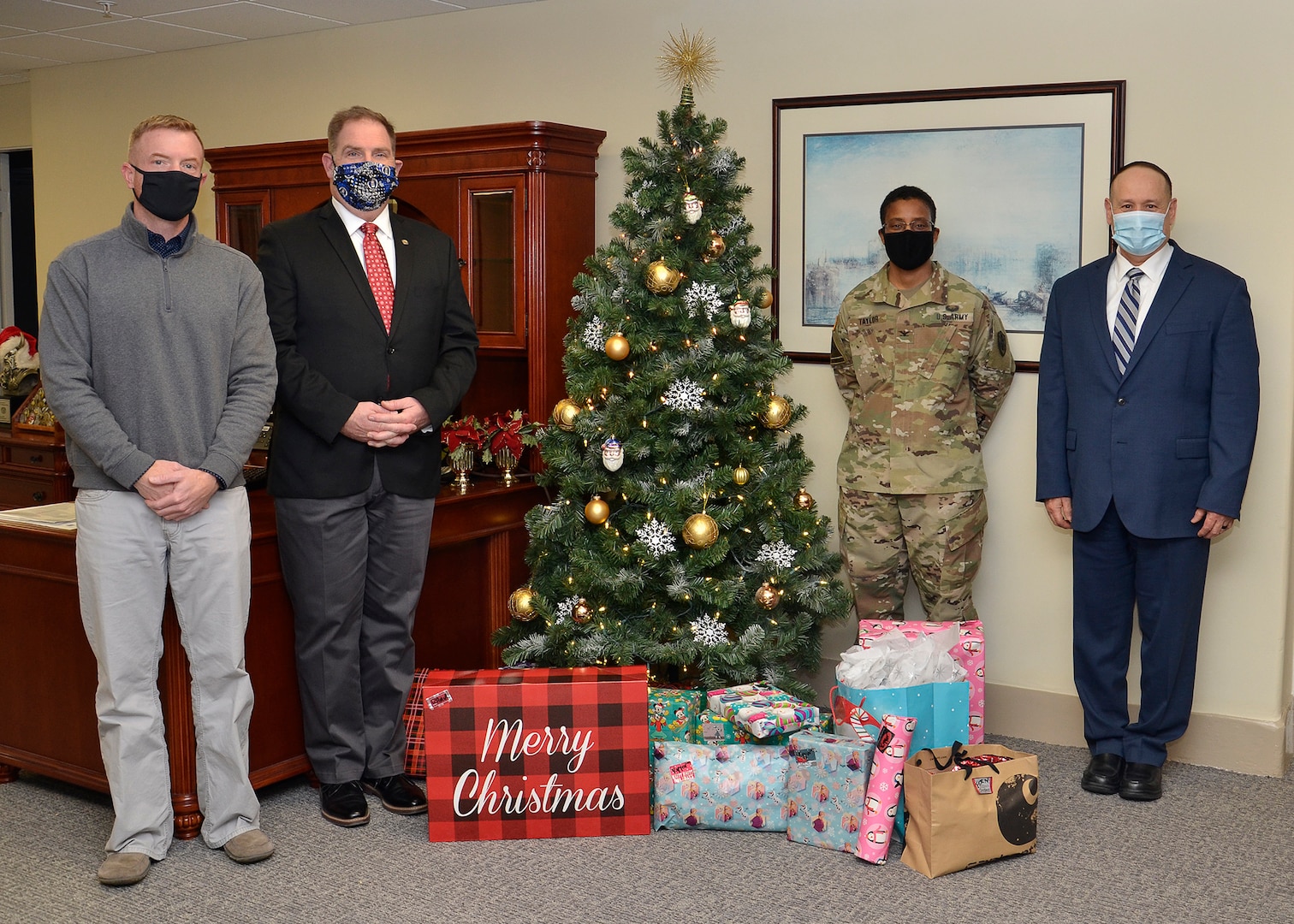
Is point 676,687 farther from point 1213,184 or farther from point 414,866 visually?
point 1213,184

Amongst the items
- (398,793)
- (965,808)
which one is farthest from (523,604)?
(965,808)

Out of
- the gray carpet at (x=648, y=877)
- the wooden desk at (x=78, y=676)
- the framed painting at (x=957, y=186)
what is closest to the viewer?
the gray carpet at (x=648, y=877)

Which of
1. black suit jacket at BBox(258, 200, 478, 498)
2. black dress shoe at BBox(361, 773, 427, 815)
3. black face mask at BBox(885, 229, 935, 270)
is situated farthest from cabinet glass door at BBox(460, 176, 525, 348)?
black dress shoe at BBox(361, 773, 427, 815)

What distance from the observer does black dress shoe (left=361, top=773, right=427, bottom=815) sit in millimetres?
3326

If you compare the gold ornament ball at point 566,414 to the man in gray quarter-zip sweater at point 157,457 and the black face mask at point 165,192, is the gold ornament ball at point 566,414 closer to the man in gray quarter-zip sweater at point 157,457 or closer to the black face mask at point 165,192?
the man in gray quarter-zip sweater at point 157,457

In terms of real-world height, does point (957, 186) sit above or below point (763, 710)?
above

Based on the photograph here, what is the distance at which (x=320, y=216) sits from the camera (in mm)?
3285

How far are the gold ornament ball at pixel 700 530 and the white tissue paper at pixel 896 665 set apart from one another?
1.76ft

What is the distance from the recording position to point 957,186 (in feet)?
13.0

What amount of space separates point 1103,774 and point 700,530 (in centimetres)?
A: 139

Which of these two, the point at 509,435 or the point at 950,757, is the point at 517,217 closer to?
the point at 509,435

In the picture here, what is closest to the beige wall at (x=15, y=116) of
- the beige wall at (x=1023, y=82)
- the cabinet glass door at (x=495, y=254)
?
the beige wall at (x=1023, y=82)

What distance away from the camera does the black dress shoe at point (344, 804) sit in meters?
3.26

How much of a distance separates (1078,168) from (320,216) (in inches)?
91.1
